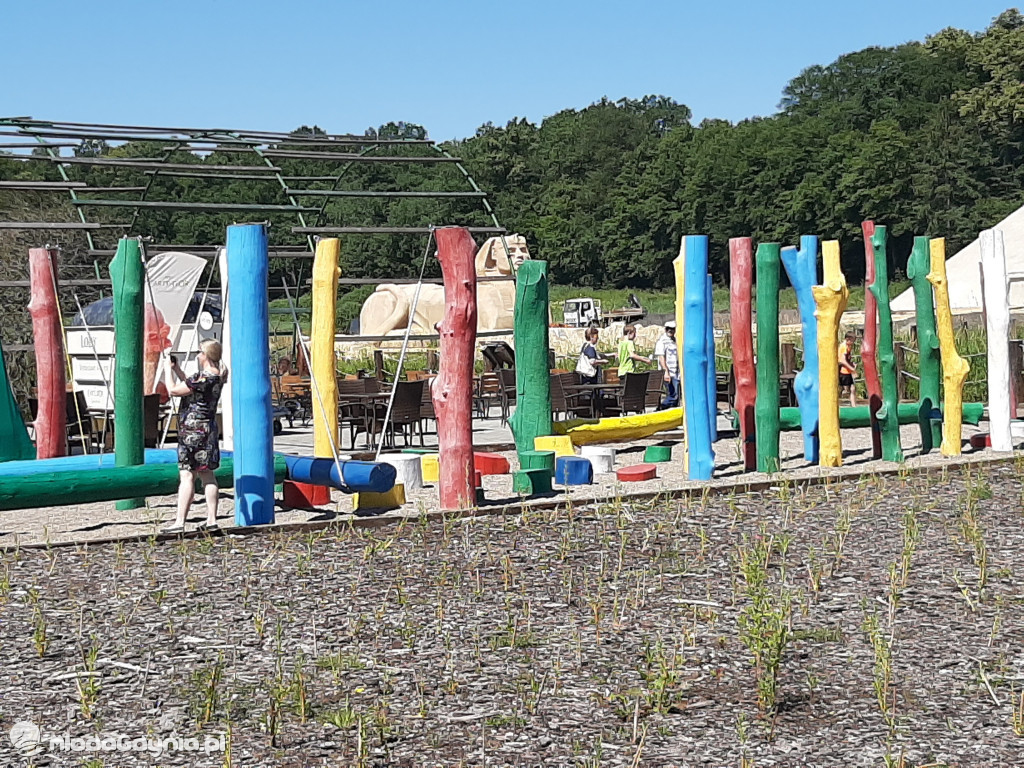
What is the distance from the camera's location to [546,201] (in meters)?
83.6

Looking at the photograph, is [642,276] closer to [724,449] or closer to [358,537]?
[724,449]

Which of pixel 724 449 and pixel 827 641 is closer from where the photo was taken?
pixel 827 641

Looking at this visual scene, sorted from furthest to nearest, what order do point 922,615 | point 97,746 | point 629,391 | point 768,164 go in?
point 768,164 < point 629,391 < point 922,615 < point 97,746

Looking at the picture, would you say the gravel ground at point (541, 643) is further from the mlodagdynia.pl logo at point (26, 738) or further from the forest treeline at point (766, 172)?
the forest treeline at point (766, 172)

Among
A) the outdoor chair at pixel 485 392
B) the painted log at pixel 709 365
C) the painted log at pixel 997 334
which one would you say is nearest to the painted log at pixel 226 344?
the painted log at pixel 709 365

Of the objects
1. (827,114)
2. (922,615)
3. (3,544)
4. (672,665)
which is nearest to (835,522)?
(922,615)

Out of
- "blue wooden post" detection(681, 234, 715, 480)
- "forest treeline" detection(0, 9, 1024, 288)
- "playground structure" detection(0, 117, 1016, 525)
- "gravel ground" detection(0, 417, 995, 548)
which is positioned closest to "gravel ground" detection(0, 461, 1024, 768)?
"playground structure" detection(0, 117, 1016, 525)

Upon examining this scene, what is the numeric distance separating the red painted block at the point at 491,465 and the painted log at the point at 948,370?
402 cm

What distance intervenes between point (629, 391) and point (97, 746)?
35.3 feet

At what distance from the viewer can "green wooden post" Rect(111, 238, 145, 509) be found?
9898 millimetres

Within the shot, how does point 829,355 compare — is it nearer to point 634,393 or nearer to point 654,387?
point 634,393

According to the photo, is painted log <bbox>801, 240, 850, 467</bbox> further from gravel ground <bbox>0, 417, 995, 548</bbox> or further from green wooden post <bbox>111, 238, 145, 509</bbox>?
green wooden post <bbox>111, 238, 145, 509</bbox>

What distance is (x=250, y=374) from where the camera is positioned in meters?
9.08

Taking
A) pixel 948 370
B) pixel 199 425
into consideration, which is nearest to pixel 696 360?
pixel 948 370
